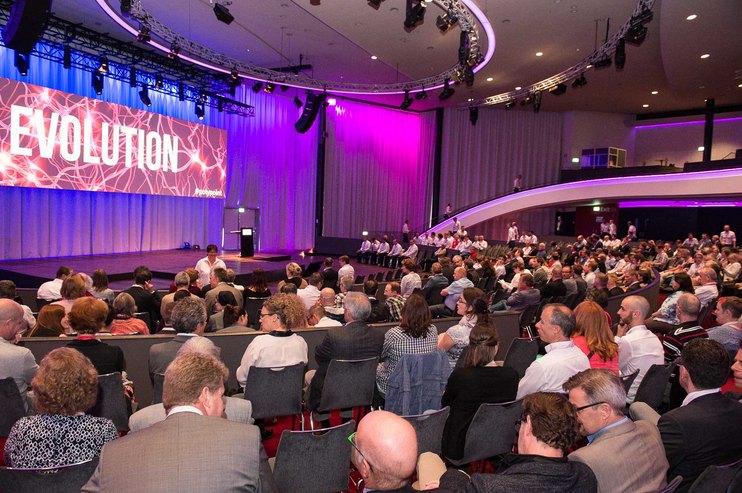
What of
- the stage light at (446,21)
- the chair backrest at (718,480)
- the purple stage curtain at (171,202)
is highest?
the stage light at (446,21)

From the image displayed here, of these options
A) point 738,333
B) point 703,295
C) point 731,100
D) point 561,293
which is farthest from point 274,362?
point 731,100

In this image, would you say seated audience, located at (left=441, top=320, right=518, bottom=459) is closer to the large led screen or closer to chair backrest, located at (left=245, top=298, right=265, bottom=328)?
chair backrest, located at (left=245, top=298, right=265, bottom=328)

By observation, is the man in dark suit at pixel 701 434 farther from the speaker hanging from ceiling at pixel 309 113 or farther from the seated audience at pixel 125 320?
the speaker hanging from ceiling at pixel 309 113

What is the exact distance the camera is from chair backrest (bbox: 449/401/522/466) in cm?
304

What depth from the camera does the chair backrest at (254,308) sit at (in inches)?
259

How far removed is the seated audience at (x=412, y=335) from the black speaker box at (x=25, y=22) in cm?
694

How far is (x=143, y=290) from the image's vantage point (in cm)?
611

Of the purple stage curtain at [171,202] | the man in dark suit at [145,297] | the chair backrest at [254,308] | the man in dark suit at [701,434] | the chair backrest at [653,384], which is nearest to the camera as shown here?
the man in dark suit at [701,434]

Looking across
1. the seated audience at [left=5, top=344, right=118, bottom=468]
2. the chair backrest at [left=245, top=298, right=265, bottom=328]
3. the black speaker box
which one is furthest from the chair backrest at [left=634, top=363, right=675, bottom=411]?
the black speaker box

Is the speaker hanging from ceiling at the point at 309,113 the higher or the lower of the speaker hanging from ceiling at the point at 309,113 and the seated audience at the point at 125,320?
the higher

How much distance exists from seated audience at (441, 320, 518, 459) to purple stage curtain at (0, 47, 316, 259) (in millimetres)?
14152

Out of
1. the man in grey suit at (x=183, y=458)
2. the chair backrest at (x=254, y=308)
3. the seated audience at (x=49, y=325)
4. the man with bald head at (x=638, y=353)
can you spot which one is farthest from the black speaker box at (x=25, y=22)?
the man with bald head at (x=638, y=353)

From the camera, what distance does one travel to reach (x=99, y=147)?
14.0 metres

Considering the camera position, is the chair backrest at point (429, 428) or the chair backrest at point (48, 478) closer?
the chair backrest at point (48, 478)
